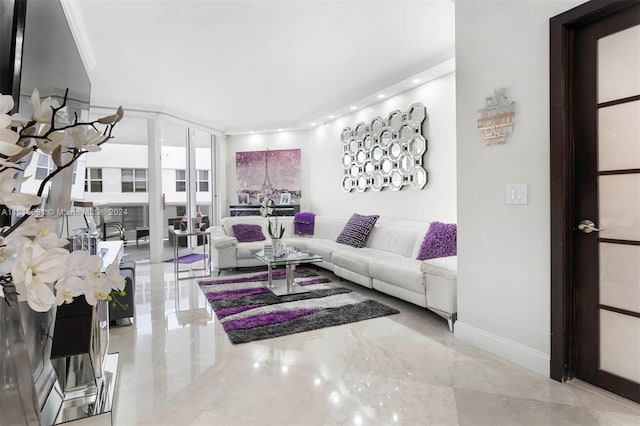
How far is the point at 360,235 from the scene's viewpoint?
5.02 m

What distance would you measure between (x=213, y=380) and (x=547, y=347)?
6.75 ft

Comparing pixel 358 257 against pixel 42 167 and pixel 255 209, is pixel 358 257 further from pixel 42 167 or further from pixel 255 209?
pixel 255 209

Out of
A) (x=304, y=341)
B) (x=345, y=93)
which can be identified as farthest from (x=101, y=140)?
(x=345, y=93)

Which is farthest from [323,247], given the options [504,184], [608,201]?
[608,201]

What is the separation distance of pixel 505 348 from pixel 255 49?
345 cm

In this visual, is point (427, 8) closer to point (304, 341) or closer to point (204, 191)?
point (304, 341)

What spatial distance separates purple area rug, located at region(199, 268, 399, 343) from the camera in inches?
121

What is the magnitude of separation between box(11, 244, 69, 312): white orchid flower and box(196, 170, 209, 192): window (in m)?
7.50

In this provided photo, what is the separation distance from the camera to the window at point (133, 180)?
9.63 meters

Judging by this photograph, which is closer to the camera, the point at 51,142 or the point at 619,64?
the point at 51,142

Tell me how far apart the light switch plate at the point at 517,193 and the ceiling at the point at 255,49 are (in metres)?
1.59

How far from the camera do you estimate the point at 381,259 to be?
404 cm

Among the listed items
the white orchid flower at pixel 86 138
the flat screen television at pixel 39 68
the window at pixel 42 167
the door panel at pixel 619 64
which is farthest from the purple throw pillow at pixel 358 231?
the white orchid flower at pixel 86 138

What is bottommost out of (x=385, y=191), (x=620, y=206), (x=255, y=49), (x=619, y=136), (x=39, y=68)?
(x=620, y=206)
